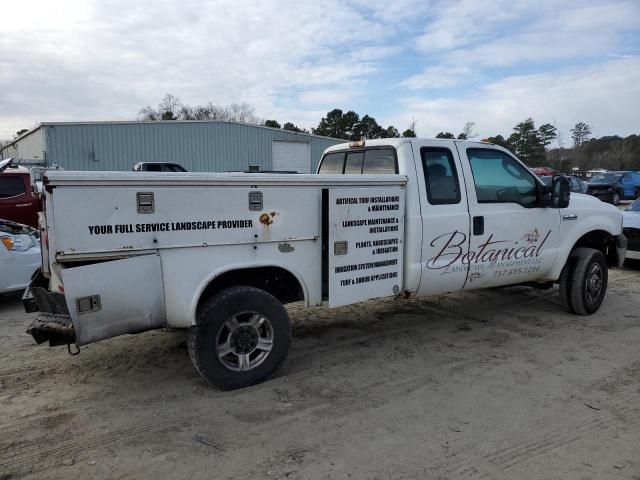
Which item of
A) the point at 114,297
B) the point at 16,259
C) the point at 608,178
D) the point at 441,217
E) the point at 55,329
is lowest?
the point at 55,329

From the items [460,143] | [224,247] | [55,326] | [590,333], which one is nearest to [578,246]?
[590,333]

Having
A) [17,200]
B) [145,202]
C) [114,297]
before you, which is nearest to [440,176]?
[145,202]

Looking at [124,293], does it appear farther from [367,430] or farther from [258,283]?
[367,430]

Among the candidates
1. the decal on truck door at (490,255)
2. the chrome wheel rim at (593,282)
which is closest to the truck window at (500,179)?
the decal on truck door at (490,255)

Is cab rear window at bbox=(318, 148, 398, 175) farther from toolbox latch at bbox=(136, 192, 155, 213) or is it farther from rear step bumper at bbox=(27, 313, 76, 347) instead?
rear step bumper at bbox=(27, 313, 76, 347)

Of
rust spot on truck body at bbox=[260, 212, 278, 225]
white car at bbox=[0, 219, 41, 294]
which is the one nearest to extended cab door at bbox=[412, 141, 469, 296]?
rust spot on truck body at bbox=[260, 212, 278, 225]

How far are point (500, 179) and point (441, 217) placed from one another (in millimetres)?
1057

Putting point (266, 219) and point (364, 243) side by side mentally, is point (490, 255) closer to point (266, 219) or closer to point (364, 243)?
point (364, 243)

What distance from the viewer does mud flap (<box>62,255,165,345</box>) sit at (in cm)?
341

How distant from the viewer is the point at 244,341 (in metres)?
4.05

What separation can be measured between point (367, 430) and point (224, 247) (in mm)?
1716

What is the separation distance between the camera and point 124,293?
11.7 feet

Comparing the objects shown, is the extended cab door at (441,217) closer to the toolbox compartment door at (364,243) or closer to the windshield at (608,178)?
the toolbox compartment door at (364,243)

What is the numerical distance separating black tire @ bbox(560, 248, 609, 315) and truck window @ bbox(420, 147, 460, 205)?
7.34 feet
